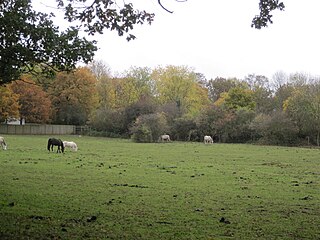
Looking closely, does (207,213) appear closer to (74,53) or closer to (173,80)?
(74,53)

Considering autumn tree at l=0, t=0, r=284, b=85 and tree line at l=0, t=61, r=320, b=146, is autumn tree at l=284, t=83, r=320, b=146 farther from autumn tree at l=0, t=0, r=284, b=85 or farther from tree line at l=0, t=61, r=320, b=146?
autumn tree at l=0, t=0, r=284, b=85

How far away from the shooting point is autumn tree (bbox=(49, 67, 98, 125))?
6906 cm

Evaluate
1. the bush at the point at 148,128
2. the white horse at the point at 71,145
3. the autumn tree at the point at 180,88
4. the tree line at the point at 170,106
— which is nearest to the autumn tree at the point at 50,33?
the white horse at the point at 71,145

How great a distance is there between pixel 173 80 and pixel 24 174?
64653 millimetres

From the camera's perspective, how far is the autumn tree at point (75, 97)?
6906 cm

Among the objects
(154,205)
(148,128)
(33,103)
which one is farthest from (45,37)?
(33,103)

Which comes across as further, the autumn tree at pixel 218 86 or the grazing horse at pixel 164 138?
the autumn tree at pixel 218 86

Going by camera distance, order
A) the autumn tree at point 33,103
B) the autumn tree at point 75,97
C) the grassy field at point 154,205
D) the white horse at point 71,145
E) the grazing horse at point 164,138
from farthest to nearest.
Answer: the autumn tree at point 75,97
the autumn tree at point 33,103
the grazing horse at point 164,138
the white horse at point 71,145
the grassy field at point 154,205

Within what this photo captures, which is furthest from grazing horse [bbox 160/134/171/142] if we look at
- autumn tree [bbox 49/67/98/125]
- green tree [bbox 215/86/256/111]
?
autumn tree [bbox 49/67/98/125]

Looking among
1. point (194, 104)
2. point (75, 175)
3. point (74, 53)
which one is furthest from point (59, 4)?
point (194, 104)

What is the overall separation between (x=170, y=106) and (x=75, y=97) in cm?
1620

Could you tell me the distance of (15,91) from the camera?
67.2 m

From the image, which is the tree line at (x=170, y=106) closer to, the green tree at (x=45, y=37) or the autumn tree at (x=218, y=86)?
the autumn tree at (x=218, y=86)

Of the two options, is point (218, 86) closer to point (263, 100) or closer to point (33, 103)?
point (263, 100)
